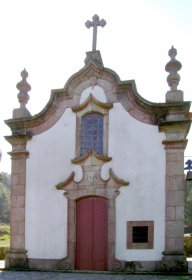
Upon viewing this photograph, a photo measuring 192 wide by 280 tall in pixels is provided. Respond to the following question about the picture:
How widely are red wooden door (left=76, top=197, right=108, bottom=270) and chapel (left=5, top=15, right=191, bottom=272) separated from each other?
3 centimetres

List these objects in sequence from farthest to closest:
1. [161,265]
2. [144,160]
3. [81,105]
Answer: [81,105] < [144,160] < [161,265]

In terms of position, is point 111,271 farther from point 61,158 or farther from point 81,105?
point 81,105

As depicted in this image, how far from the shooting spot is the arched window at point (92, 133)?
13429 millimetres

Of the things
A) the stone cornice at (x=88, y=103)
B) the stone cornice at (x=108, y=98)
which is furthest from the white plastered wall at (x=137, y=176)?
the stone cornice at (x=88, y=103)

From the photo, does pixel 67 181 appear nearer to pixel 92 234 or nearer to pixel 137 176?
pixel 92 234

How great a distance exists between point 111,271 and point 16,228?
11.9 ft

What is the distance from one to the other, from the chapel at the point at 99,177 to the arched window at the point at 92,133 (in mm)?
34

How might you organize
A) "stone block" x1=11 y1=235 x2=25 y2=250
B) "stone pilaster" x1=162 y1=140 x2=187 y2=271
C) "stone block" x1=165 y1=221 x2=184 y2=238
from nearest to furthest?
"stone pilaster" x1=162 y1=140 x2=187 y2=271 < "stone block" x1=165 y1=221 x2=184 y2=238 < "stone block" x1=11 y1=235 x2=25 y2=250

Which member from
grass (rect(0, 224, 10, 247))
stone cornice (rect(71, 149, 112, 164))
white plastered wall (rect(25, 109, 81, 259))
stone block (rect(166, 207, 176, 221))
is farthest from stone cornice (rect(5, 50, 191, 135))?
grass (rect(0, 224, 10, 247))

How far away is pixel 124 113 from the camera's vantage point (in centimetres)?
1329

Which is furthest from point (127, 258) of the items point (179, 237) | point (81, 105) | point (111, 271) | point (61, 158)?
point (81, 105)

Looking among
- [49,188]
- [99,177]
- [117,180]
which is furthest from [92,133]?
[49,188]

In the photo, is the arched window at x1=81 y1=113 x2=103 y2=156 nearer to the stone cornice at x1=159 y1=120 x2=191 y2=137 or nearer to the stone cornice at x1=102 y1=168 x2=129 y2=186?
the stone cornice at x1=102 y1=168 x2=129 y2=186

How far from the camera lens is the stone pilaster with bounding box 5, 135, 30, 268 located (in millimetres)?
13500
